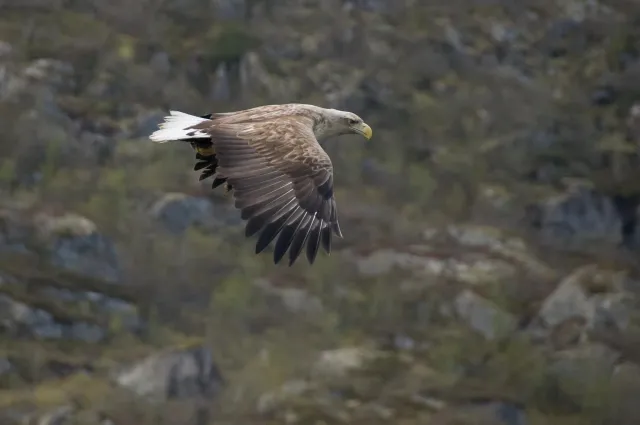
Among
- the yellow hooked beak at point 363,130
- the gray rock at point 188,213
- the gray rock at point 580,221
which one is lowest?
the yellow hooked beak at point 363,130

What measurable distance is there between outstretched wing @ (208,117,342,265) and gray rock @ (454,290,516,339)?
98.7ft

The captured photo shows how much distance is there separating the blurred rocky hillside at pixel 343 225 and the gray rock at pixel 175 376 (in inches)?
3.9

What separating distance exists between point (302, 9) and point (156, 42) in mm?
5699

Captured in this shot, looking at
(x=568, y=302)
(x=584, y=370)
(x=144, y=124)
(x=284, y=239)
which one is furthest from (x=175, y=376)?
(x=284, y=239)

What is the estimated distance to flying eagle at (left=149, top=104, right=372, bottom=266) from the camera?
1084 centimetres

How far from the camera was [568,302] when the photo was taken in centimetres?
4262

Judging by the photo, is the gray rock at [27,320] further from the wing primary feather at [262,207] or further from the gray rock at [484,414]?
the wing primary feather at [262,207]

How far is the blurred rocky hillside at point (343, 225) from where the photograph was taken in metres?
38.8

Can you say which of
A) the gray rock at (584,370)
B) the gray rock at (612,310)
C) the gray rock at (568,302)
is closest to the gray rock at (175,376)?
the gray rock at (584,370)

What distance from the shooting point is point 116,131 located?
145 feet

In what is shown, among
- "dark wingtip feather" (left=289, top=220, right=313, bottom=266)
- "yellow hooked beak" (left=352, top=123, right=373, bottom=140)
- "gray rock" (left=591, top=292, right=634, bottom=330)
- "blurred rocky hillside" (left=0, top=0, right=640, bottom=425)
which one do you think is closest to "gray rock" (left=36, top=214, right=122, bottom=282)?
"blurred rocky hillside" (left=0, top=0, right=640, bottom=425)

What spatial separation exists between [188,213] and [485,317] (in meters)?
10.8

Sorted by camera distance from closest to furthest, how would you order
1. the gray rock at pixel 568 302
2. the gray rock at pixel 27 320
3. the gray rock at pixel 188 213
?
1. the gray rock at pixel 27 320
2. the gray rock at pixel 568 302
3. the gray rock at pixel 188 213

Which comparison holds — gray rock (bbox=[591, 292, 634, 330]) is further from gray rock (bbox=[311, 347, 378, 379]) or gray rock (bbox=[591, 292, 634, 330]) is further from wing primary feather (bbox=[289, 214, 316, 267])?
wing primary feather (bbox=[289, 214, 316, 267])
